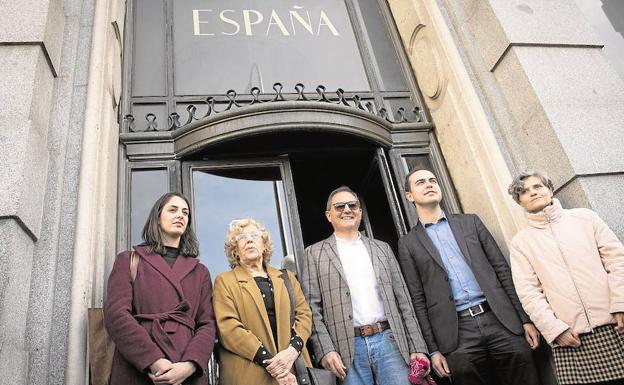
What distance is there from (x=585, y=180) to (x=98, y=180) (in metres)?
3.95

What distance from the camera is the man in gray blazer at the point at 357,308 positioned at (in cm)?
322

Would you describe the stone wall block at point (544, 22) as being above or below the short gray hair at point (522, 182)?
above

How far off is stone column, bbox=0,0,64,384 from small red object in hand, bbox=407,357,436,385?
7.80 feet

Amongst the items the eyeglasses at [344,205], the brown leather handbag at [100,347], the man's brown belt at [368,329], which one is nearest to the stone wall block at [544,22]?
the eyeglasses at [344,205]

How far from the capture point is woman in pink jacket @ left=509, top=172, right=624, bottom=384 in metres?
2.99

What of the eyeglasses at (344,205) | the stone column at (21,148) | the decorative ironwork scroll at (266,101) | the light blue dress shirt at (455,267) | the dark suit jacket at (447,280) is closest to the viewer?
the stone column at (21,148)

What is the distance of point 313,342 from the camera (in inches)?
130

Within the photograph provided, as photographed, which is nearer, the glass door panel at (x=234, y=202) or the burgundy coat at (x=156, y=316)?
the burgundy coat at (x=156, y=316)

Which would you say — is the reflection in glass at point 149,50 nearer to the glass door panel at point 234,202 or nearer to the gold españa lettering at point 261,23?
the gold españa lettering at point 261,23

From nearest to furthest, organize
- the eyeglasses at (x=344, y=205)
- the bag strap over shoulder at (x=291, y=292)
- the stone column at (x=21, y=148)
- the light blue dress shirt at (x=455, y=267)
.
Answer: the stone column at (x=21, y=148)
the bag strap over shoulder at (x=291, y=292)
the light blue dress shirt at (x=455, y=267)
the eyeglasses at (x=344, y=205)

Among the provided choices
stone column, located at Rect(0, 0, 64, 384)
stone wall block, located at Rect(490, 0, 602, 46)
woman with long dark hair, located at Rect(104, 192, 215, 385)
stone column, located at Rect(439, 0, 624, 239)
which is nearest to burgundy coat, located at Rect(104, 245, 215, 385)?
woman with long dark hair, located at Rect(104, 192, 215, 385)

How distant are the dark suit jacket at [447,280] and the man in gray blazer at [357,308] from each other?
12 centimetres

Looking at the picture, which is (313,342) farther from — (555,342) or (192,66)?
(192,66)

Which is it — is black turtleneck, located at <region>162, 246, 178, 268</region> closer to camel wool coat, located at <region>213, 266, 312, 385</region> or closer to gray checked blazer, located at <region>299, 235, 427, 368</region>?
camel wool coat, located at <region>213, 266, 312, 385</region>
